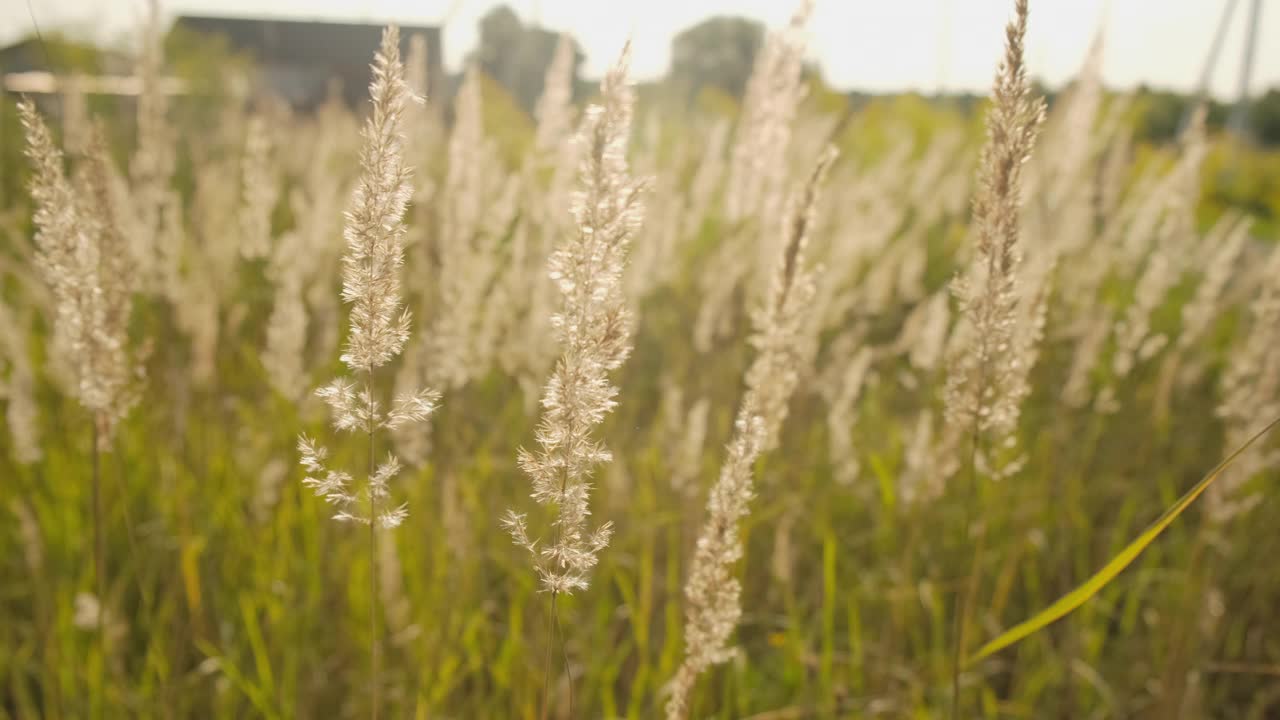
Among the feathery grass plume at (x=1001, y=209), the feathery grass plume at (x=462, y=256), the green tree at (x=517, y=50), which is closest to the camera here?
the feathery grass plume at (x=1001, y=209)

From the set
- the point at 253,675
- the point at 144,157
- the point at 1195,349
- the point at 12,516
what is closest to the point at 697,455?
the point at 253,675

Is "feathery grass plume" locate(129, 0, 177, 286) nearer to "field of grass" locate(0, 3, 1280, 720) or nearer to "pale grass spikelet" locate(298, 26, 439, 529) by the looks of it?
"field of grass" locate(0, 3, 1280, 720)

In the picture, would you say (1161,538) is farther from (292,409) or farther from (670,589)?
(292,409)

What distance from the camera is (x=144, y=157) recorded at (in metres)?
1.77

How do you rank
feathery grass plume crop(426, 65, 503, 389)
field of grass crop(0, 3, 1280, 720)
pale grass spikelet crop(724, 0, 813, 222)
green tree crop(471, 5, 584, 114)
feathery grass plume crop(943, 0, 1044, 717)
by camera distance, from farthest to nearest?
green tree crop(471, 5, 584, 114) < feathery grass plume crop(426, 65, 503, 389) < pale grass spikelet crop(724, 0, 813, 222) < field of grass crop(0, 3, 1280, 720) < feathery grass plume crop(943, 0, 1044, 717)

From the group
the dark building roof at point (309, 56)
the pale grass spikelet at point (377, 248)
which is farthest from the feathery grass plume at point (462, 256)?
the dark building roof at point (309, 56)

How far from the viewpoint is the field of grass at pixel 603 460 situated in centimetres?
95

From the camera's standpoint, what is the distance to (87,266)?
3.09ft

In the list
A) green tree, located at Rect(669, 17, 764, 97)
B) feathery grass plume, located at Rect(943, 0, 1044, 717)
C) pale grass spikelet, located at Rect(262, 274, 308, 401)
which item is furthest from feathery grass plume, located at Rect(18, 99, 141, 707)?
green tree, located at Rect(669, 17, 764, 97)

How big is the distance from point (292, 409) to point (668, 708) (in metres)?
1.93

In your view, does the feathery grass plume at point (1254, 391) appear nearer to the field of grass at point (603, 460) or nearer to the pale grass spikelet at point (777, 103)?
the field of grass at point (603, 460)

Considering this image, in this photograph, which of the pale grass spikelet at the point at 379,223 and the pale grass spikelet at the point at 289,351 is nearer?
the pale grass spikelet at the point at 379,223

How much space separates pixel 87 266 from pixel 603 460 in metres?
0.63

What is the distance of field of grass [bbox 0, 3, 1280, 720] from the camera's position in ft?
3.12
